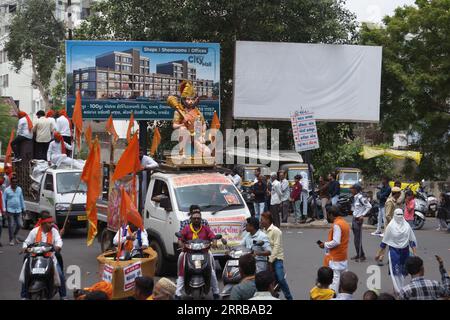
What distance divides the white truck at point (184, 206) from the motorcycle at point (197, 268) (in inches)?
106

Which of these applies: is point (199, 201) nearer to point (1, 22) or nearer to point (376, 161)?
point (376, 161)

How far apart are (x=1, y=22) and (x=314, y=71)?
41.6 metres

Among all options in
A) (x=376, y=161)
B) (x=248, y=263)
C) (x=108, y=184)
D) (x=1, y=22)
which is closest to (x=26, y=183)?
(x=108, y=184)

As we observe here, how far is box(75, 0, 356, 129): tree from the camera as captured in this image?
31391mm

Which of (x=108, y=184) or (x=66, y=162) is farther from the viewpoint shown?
(x=66, y=162)

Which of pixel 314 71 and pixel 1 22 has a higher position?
pixel 1 22

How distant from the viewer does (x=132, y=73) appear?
1129 inches

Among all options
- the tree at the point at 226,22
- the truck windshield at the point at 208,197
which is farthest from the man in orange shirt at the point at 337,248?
the tree at the point at 226,22

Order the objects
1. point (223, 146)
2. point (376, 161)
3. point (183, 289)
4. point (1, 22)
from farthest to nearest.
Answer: point (1, 22) → point (376, 161) → point (223, 146) → point (183, 289)

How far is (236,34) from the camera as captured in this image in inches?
1282

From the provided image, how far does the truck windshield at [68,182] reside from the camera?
2212 centimetres

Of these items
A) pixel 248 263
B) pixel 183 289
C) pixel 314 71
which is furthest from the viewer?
pixel 314 71

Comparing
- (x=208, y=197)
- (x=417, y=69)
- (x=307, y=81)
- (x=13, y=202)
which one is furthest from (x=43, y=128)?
(x=417, y=69)

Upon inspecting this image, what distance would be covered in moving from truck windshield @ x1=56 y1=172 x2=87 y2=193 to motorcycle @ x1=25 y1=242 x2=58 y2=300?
10107 millimetres
